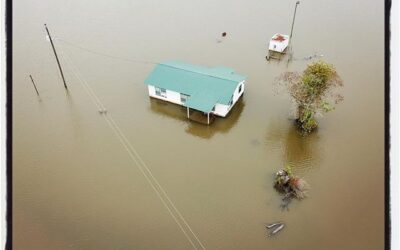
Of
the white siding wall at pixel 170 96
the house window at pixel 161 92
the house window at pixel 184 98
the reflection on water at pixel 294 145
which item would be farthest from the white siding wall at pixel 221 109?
the house window at pixel 161 92

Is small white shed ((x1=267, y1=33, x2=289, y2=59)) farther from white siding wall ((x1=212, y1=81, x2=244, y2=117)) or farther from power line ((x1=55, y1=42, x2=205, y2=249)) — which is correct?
power line ((x1=55, y1=42, x2=205, y2=249))

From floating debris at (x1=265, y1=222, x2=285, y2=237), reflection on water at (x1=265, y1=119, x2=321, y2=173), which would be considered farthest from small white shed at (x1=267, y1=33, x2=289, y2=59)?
floating debris at (x1=265, y1=222, x2=285, y2=237)

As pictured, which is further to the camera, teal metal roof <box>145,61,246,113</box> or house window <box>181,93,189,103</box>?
house window <box>181,93,189,103</box>

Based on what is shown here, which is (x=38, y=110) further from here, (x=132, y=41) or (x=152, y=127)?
(x=132, y=41)

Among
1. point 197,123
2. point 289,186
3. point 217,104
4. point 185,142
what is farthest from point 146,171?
point 289,186

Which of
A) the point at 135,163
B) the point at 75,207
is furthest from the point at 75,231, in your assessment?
the point at 135,163

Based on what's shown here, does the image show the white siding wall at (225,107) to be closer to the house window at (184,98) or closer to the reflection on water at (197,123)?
the reflection on water at (197,123)
